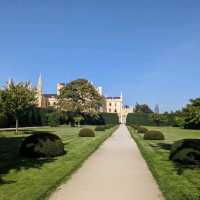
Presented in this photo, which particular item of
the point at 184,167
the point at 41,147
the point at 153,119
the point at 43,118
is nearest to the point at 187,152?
the point at 184,167

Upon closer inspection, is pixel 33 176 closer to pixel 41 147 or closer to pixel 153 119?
pixel 41 147

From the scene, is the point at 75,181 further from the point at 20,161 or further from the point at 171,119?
the point at 171,119

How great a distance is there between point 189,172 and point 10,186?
6274 mm

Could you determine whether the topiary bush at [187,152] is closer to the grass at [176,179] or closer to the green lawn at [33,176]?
the grass at [176,179]

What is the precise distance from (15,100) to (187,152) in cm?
2527

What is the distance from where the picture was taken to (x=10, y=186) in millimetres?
10039

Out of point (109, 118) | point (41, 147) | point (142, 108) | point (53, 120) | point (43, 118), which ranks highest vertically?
point (142, 108)

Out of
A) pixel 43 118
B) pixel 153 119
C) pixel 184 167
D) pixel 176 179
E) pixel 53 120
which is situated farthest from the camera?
pixel 153 119

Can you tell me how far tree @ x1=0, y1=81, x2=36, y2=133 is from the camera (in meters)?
37.5

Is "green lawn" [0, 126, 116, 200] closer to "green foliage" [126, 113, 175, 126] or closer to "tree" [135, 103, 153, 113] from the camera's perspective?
"green foliage" [126, 113, 175, 126]

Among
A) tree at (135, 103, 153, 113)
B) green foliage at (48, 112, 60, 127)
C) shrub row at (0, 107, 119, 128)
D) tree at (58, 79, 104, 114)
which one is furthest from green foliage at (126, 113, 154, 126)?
tree at (135, 103, 153, 113)

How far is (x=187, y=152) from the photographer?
15289 mm

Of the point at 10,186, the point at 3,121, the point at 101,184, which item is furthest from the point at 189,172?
the point at 3,121

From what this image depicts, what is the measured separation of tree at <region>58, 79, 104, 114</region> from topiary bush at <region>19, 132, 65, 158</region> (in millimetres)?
57194
